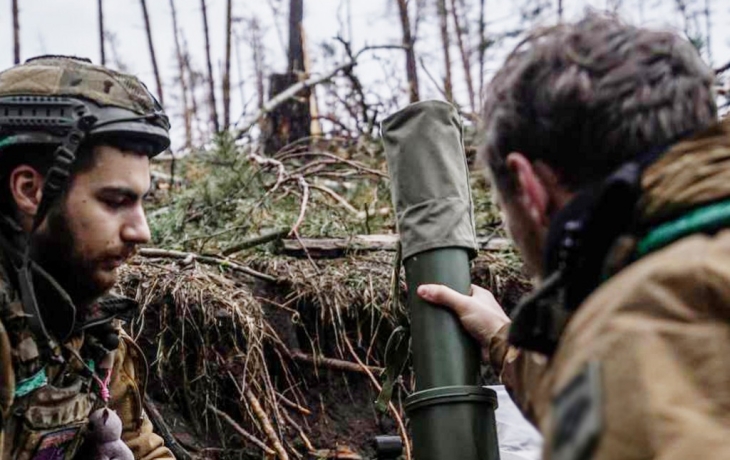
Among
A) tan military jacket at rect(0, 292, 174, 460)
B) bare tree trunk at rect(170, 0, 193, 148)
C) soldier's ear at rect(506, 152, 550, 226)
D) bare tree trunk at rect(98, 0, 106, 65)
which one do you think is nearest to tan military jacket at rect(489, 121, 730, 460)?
soldier's ear at rect(506, 152, 550, 226)

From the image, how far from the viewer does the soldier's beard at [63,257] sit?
2.88 metres

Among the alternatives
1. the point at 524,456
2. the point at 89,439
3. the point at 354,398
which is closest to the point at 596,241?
the point at 524,456

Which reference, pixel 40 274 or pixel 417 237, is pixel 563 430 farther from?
pixel 40 274

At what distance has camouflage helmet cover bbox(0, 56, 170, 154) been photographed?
112 inches

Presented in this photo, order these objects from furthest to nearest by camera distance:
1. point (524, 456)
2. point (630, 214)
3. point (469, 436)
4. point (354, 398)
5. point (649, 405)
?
point (354, 398), point (524, 456), point (469, 436), point (630, 214), point (649, 405)

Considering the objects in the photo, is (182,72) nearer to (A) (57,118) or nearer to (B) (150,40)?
(B) (150,40)

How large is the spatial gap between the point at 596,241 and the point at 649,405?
1.20ft

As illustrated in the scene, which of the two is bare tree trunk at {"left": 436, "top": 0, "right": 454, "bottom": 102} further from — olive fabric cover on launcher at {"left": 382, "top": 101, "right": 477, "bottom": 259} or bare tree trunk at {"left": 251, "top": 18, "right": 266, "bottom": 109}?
olive fabric cover on launcher at {"left": 382, "top": 101, "right": 477, "bottom": 259}

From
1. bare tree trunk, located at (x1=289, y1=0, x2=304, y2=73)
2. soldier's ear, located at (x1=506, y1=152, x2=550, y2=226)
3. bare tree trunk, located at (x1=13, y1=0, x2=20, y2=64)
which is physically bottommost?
soldier's ear, located at (x1=506, y1=152, x2=550, y2=226)

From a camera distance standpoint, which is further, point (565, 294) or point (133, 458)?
point (133, 458)

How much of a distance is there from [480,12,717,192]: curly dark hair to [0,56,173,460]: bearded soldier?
162 cm

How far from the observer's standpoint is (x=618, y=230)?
150 cm

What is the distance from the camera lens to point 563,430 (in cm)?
127

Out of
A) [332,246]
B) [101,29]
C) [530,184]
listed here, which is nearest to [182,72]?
[101,29]
